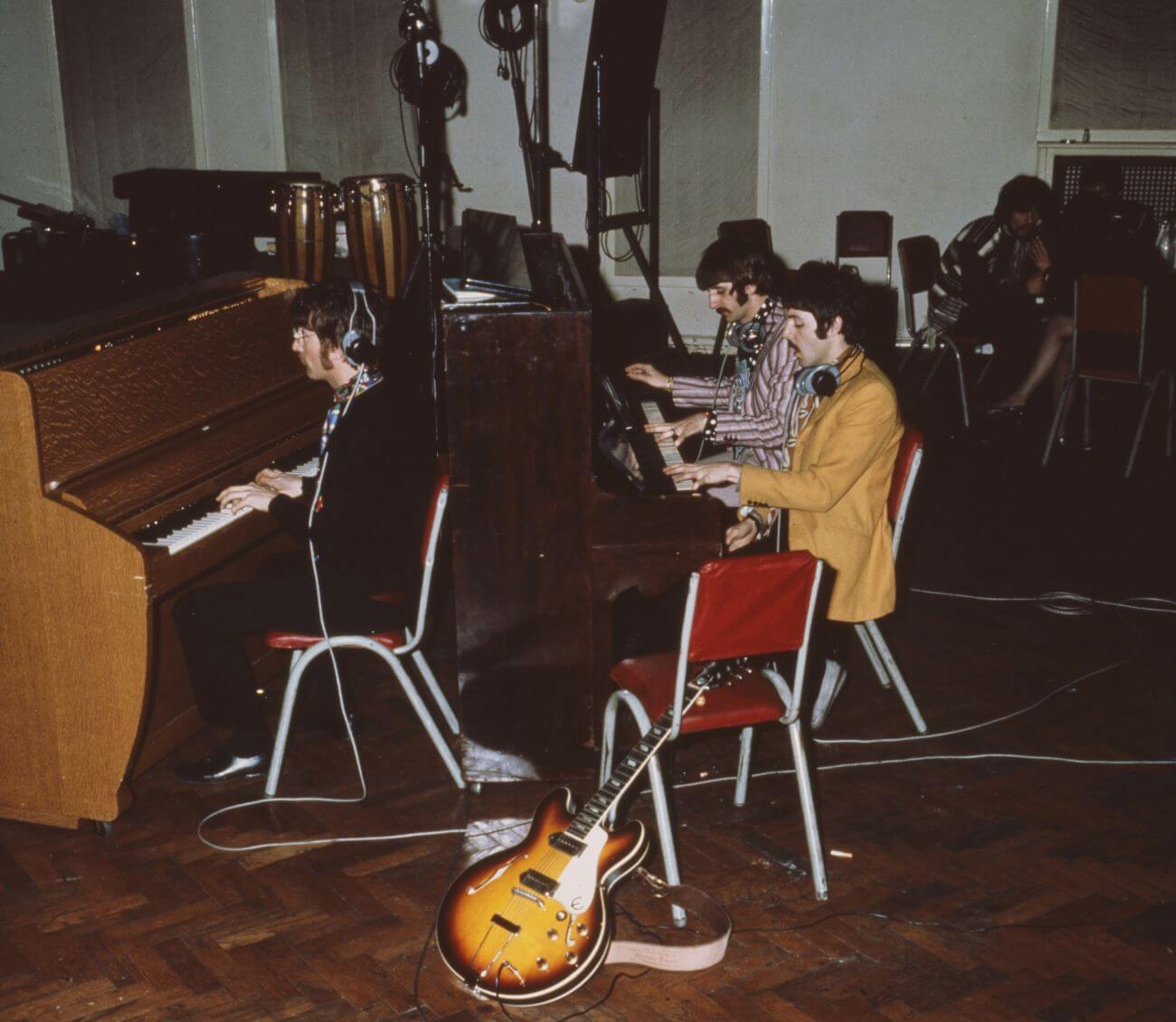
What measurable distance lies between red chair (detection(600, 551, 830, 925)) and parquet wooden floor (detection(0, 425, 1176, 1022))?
0.63 ft

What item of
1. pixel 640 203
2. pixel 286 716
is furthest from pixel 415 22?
pixel 286 716

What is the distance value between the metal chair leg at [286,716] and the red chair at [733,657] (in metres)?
0.75

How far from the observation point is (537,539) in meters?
2.99

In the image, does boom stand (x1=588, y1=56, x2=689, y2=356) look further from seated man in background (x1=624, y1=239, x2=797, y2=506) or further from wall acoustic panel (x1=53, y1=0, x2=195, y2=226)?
wall acoustic panel (x1=53, y1=0, x2=195, y2=226)

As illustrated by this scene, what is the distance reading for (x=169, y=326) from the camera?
3373mm

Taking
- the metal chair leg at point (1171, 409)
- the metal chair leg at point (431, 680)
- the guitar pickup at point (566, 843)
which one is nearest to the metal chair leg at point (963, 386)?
the metal chair leg at point (1171, 409)

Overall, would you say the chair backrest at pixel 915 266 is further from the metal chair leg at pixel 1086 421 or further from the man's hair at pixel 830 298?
the man's hair at pixel 830 298

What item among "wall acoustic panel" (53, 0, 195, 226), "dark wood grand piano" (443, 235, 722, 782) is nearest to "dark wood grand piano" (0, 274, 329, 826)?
"dark wood grand piano" (443, 235, 722, 782)

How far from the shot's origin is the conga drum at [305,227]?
6.06 m

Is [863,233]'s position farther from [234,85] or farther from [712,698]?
[712,698]

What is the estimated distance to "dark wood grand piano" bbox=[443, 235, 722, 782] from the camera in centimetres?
287

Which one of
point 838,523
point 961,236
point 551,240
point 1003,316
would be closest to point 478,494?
point 838,523

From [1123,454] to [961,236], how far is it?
1920mm

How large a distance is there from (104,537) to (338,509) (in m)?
0.54
